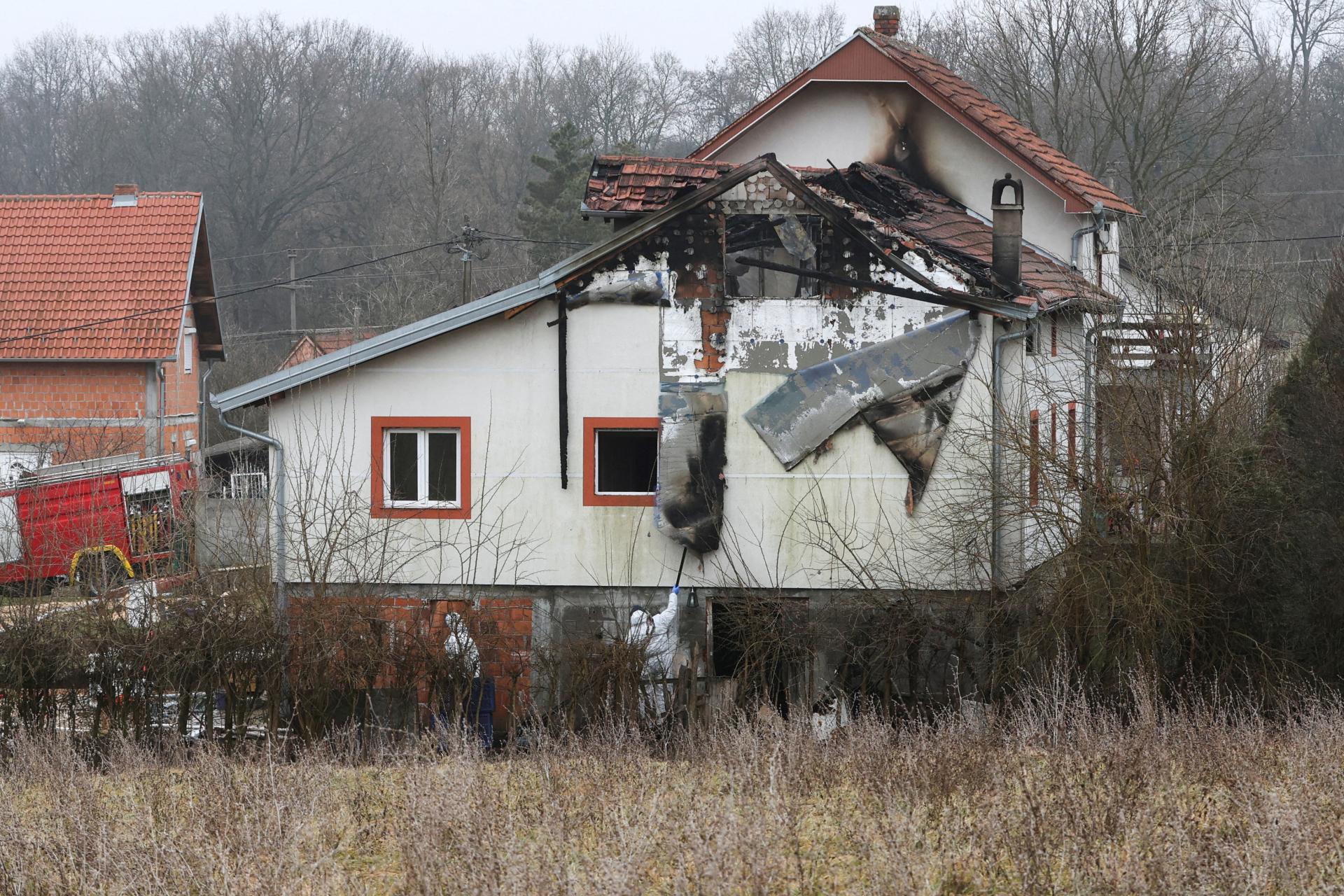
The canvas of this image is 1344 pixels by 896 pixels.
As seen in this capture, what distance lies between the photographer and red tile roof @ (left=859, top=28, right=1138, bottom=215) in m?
18.3

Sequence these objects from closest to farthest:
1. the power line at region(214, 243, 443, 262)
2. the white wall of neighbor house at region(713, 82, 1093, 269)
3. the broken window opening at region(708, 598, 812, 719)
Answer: the broken window opening at region(708, 598, 812, 719) → the white wall of neighbor house at region(713, 82, 1093, 269) → the power line at region(214, 243, 443, 262)

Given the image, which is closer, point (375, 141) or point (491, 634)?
point (491, 634)

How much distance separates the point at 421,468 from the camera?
50.2ft

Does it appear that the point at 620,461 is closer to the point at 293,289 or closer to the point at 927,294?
the point at 927,294

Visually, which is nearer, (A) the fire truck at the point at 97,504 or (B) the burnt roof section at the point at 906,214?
(B) the burnt roof section at the point at 906,214

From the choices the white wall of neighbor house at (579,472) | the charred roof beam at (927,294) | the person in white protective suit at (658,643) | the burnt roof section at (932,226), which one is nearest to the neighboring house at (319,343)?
the burnt roof section at (932,226)

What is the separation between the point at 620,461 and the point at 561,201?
94.9 feet

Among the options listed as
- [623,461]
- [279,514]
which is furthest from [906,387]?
[279,514]

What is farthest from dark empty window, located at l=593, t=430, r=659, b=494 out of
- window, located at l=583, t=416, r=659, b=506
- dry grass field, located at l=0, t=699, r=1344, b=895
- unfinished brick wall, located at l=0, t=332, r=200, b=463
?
unfinished brick wall, located at l=0, t=332, r=200, b=463

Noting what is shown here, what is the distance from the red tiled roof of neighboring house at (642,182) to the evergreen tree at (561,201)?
26.1 m

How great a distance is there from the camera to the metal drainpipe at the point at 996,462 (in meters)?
14.1

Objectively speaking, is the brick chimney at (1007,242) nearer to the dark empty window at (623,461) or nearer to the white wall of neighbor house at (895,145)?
the white wall of neighbor house at (895,145)

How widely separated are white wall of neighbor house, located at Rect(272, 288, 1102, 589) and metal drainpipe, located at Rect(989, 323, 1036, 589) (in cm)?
20

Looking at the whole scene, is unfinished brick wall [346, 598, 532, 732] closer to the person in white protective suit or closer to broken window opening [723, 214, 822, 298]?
the person in white protective suit
